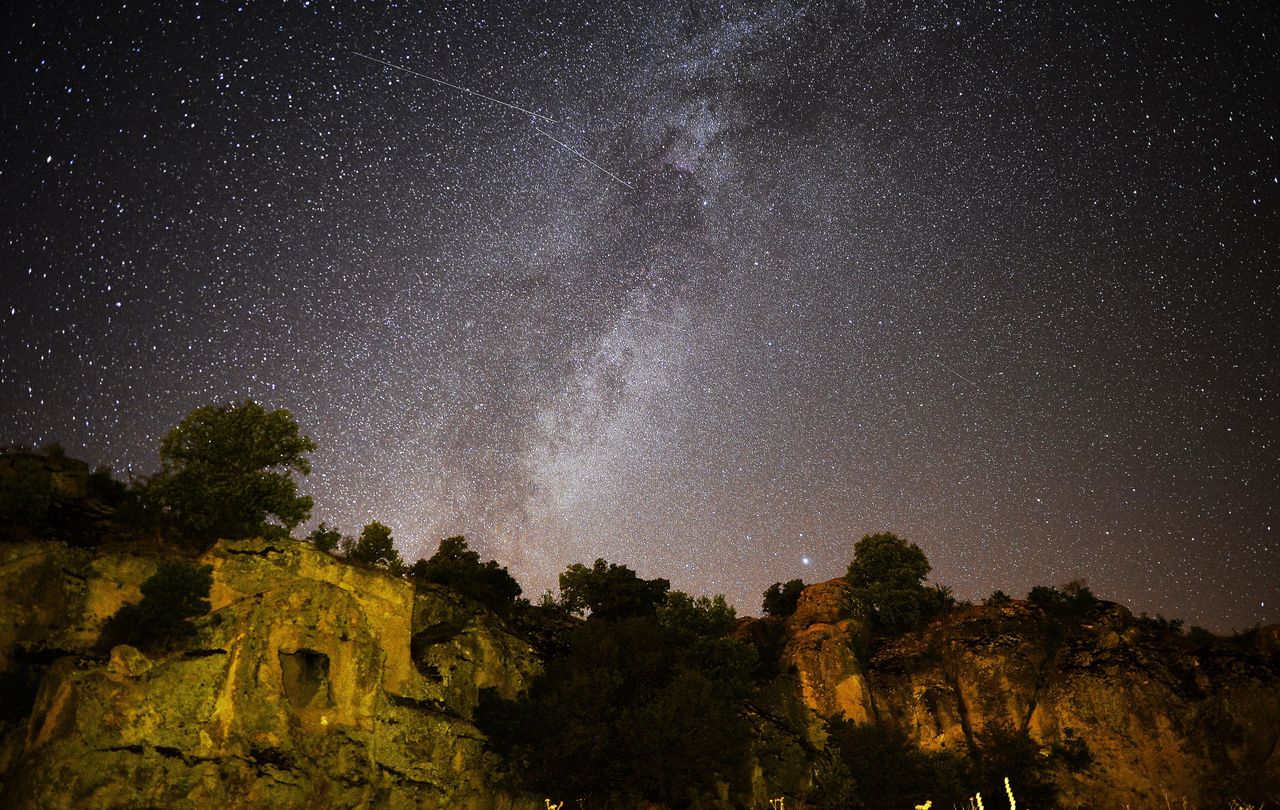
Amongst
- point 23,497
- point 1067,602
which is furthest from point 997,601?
point 23,497

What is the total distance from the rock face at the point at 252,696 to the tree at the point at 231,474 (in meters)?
4.63

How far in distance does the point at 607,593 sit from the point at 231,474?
87.1 ft

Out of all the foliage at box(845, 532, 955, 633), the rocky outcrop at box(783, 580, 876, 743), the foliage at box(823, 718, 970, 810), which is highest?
the foliage at box(845, 532, 955, 633)

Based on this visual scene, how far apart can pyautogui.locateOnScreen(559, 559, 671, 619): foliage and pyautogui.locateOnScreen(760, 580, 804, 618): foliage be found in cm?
1776

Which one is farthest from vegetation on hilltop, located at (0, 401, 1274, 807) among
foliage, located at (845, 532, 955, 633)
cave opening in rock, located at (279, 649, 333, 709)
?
foliage, located at (845, 532, 955, 633)

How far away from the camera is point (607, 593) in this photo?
51.4 metres

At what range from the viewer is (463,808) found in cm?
2836

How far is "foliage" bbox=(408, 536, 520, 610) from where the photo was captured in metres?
44.5

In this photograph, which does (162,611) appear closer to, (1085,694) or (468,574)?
(468,574)

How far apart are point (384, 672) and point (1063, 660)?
42.8 metres

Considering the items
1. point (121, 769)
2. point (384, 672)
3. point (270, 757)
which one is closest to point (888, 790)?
point (384, 672)

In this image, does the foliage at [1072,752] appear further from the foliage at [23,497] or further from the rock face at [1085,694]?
the foliage at [23,497]

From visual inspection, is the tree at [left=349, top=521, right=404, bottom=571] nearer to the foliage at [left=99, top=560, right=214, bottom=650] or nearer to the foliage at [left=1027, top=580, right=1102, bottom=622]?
the foliage at [left=99, top=560, right=214, bottom=650]

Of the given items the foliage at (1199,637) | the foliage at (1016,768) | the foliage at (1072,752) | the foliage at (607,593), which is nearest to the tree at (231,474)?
the foliage at (607,593)
